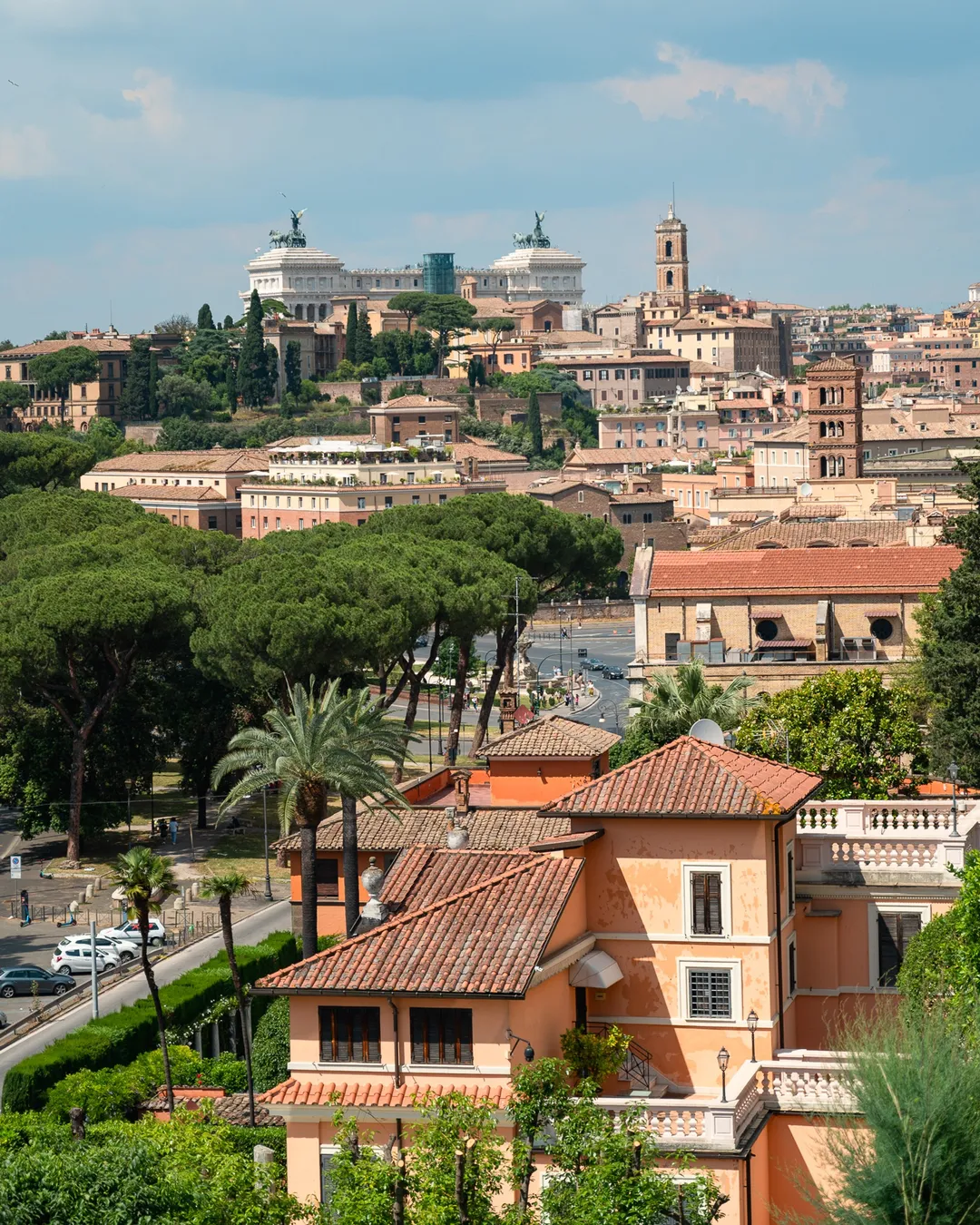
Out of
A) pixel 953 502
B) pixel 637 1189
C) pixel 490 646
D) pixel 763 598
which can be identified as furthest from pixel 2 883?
pixel 490 646

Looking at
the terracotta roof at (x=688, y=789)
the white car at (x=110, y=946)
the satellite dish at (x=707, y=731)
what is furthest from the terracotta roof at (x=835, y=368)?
the terracotta roof at (x=688, y=789)

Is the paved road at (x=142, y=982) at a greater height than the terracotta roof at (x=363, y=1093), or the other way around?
the terracotta roof at (x=363, y=1093)

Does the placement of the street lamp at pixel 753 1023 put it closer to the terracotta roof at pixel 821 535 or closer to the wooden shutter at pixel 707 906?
the wooden shutter at pixel 707 906

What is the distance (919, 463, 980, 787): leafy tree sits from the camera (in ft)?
137

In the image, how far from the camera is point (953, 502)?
10156 centimetres

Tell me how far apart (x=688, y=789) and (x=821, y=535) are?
48.5 metres

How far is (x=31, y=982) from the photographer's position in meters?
48.9

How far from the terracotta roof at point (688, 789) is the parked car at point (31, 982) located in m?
24.8

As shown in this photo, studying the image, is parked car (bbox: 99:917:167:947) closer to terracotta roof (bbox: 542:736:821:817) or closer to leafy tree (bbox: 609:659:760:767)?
leafy tree (bbox: 609:659:760:767)

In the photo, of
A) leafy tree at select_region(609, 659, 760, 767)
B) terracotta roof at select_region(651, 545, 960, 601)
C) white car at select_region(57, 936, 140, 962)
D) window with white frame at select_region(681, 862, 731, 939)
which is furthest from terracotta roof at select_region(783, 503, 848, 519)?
window with white frame at select_region(681, 862, 731, 939)

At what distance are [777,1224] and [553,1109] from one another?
2.15m

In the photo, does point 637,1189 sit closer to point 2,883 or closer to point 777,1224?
point 777,1224

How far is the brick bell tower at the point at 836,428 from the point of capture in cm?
11162

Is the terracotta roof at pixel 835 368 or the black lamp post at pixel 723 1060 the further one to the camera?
the terracotta roof at pixel 835 368
